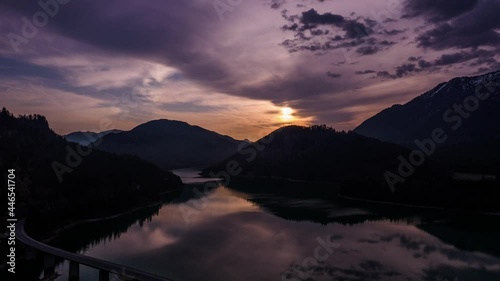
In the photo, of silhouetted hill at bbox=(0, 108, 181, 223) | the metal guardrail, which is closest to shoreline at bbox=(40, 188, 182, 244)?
silhouetted hill at bbox=(0, 108, 181, 223)

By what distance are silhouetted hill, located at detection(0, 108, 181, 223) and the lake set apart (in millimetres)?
7514

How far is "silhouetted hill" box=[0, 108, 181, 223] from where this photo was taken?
98.1 m

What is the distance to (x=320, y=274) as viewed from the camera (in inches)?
2055

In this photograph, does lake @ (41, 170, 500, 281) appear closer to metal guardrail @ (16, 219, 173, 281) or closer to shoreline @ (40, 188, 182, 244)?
shoreline @ (40, 188, 182, 244)

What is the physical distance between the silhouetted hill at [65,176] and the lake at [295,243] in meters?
7.51

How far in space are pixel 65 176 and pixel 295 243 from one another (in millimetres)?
80251

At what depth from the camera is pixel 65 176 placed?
402 ft

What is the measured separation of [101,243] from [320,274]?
4258 cm

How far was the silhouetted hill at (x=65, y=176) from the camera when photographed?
9811cm

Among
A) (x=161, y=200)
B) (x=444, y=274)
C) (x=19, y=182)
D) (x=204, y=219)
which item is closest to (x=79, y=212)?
(x=19, y=182)

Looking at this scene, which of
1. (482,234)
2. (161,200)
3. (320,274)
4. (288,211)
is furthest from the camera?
(161,200)

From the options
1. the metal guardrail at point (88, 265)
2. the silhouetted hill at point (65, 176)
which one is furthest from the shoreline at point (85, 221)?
the metal guardrail at point (88, 265)

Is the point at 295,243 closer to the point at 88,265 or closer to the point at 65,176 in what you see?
the point at 88,265

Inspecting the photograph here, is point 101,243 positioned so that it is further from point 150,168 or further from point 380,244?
point 150,168
